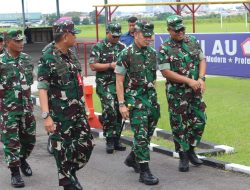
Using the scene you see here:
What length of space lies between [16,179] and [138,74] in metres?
1.83

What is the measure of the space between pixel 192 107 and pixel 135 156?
93 cm

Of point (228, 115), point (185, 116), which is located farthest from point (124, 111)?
point (228, 115)

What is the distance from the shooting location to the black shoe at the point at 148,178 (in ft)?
20.7

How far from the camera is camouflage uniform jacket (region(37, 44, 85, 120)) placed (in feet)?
18.7

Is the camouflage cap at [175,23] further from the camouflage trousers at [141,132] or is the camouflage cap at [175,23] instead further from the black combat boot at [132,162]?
the black combat boot at [132,162]

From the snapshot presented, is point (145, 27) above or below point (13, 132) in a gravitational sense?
above

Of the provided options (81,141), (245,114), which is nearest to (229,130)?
(245,114)

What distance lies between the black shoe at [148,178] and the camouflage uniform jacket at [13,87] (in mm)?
1535

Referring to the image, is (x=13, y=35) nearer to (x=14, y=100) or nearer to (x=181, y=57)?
(x=14, y=100)

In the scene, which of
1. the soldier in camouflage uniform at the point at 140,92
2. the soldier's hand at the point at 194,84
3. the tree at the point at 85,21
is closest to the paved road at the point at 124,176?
the soldier in camouflage uniform at the point at 140,92

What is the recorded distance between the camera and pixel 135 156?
651 centimetres

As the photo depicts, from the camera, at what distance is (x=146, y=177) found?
6.34 m

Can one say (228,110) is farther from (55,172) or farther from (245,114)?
(55,172)

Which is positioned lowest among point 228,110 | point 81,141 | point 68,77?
point 228,110
